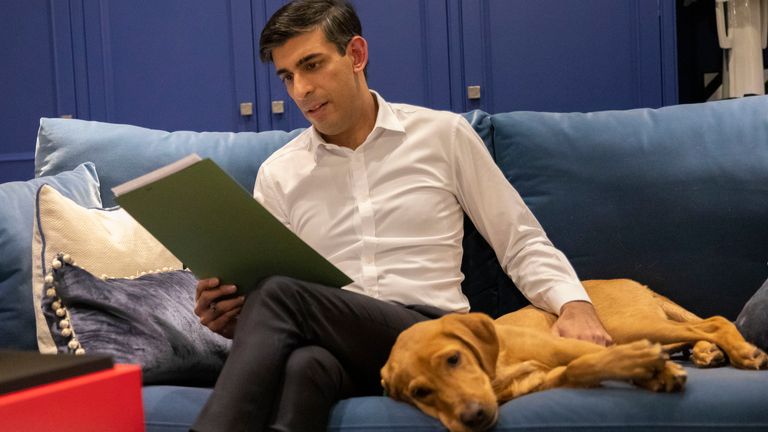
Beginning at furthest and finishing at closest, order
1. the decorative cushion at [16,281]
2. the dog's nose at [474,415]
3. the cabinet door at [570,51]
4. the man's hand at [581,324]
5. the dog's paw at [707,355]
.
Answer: the cabinet door at [570,51], the decorative cushion at [16,281], the man's hand at [581,324], the dog's paw at [707,355], the dog's nose at [474,415]

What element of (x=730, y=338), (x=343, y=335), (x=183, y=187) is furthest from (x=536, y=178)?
(x=183, y=187)

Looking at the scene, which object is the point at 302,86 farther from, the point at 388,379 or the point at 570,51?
the point at 570,51

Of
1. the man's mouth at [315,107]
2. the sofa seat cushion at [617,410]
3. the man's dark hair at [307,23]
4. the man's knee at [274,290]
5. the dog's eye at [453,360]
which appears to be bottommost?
the sofa seat cushion at [617,410]

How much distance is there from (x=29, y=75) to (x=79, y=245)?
9.02ft

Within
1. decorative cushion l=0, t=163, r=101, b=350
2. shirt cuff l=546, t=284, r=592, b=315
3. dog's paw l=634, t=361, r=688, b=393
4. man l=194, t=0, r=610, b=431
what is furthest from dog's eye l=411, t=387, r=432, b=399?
decorative cushion l=0, t=163, r=101, b=350

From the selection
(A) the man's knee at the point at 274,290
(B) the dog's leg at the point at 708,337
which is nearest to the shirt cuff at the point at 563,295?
(B) the dog's leg at the point at 708,337

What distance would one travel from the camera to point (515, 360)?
1767 mm

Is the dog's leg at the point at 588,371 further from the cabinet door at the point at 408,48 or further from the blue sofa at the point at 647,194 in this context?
the cabinet door at the point at 408,48

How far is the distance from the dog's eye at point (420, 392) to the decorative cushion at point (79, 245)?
0.82 metres

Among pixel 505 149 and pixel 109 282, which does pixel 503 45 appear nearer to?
pixel 505 149

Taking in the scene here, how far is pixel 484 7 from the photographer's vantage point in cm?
406

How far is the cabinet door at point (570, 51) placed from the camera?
155 inches

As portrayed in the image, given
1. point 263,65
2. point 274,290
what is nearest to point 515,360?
point 274,290

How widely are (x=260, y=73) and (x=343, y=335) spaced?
2733 mm
